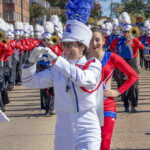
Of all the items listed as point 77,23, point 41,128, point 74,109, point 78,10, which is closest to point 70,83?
point 74,109

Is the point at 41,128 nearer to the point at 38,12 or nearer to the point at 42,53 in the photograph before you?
the point at 42,53

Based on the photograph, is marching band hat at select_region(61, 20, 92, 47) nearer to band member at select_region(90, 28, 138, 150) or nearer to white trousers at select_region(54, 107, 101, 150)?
white trousers at select_region(54, 107, 101, 150)

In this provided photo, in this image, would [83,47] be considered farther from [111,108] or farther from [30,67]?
[111,108]

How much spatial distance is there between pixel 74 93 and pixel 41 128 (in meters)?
4.75

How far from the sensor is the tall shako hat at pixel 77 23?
382 centimetres

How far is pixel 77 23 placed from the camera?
3908mm

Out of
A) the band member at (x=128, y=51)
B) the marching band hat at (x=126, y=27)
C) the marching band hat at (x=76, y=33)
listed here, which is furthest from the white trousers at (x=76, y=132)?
the marching band hat at (x=126, y=27)

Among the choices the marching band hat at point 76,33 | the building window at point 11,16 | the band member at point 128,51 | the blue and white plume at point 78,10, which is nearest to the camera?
the marching band hat at point 76,33

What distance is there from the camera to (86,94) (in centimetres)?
371

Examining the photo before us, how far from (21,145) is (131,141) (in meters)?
1.73

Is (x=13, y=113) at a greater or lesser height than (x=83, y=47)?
lesser

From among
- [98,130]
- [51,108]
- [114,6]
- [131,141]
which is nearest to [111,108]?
[98,130]

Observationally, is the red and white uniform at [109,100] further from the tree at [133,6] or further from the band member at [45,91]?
the tree at [133,6]

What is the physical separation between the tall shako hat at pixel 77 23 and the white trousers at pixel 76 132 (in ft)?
2.10
